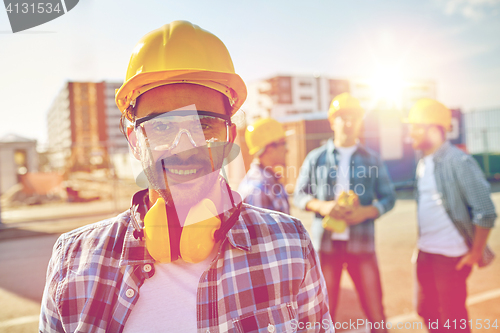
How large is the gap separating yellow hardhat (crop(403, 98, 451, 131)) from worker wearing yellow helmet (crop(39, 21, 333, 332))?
2385mm

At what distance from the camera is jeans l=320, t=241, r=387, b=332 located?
303cm

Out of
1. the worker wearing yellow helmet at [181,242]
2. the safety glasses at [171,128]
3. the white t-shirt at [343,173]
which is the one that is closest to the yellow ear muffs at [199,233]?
the worker wearing yellow helmet at [181,242]

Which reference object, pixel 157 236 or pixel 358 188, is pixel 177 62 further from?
pixel 358 188

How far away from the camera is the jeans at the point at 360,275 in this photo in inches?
119

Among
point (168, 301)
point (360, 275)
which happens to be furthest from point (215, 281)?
point (360, 275)

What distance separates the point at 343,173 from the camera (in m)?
3.22

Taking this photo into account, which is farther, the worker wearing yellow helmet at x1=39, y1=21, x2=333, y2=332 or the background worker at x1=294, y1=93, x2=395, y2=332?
the background worker at x1=294, y1=93, x2=395, y2=332

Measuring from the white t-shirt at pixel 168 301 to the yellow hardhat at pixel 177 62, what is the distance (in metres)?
0.68

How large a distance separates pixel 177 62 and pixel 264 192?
215 cm

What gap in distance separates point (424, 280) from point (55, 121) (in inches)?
4733

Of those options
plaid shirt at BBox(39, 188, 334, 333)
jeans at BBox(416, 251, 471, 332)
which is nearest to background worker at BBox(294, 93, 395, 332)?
jeans at BBox(416, 251, 471, 332)

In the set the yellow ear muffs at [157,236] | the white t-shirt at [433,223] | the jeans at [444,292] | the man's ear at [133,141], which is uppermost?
the man's ear at [133,141]

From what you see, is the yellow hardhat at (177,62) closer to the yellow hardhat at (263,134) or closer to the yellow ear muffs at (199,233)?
the yellow ear muffs at (199,233)

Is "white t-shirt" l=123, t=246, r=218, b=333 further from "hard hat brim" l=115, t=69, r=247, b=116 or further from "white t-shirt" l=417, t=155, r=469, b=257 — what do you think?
"white t-shirt" l=417, t=155, r=469, b=257
